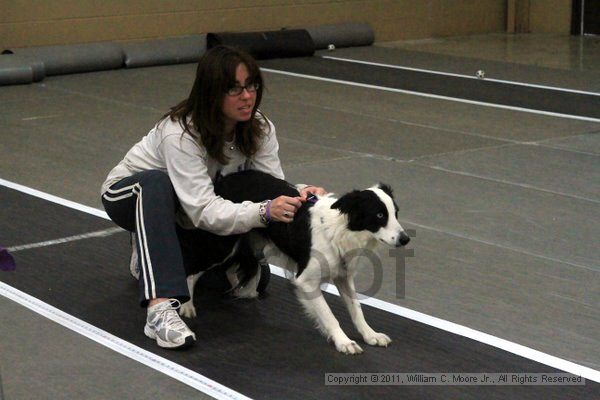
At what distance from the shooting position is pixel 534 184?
5.32m

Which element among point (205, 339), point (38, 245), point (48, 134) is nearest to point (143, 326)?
point (205, 339)

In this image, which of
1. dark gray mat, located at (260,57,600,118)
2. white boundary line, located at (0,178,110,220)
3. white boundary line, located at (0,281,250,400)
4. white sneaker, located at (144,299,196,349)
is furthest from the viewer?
dark gray mat, located at (260,57,600,118)

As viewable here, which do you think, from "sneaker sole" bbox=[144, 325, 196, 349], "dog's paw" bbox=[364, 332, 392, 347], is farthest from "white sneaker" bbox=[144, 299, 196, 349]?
"dog's paw" bbox=[364, 332, 392, 347]

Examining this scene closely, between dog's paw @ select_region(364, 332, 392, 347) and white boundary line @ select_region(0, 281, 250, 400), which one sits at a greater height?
white boundary line @ select_region(0, 281, 250, 400)

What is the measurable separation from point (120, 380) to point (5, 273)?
1209 millimetres

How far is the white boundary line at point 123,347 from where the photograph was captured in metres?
2.83

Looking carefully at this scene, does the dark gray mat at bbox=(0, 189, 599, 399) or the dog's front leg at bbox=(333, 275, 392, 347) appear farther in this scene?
the dog's front leg at bbox=(333, 275, 392, 347)

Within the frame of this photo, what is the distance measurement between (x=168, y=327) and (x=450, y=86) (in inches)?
245

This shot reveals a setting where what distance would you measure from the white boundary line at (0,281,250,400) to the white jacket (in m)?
0.47

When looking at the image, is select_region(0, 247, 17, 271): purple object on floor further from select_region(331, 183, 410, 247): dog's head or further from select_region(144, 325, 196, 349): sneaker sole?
select_region(331, 183, 410, 247): dog's head

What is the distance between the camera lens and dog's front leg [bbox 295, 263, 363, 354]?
3.06 meters

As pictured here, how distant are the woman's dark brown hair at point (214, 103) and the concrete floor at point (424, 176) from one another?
0.79 m

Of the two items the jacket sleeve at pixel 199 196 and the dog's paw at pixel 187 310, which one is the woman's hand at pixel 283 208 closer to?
the jacket sleeve at pixel 199 196

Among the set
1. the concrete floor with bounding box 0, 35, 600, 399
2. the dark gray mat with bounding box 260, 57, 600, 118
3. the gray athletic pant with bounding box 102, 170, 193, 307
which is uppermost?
the gray athletic pant with bounding box 102, 170, 193, 307
